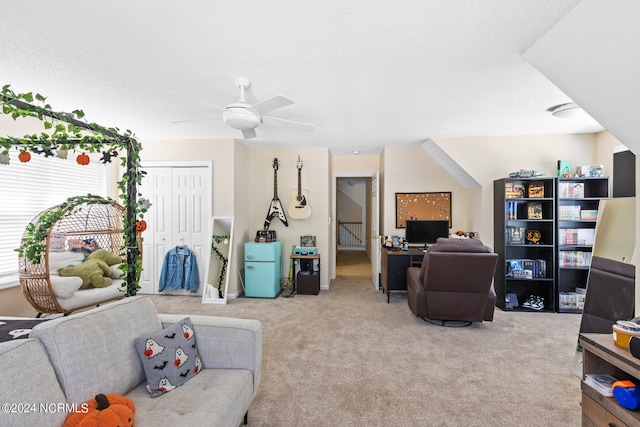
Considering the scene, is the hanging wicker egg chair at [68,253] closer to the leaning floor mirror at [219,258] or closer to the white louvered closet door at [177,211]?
the white louvered closet door at [177,211]

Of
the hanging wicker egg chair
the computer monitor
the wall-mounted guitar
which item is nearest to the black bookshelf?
the computer monitor

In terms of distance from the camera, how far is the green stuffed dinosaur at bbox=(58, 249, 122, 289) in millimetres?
3066

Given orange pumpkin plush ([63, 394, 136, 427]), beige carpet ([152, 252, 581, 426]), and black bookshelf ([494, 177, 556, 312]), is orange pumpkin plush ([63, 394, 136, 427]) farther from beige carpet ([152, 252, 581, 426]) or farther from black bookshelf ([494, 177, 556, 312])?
black bookshelf ([494, 177, 556, 312])

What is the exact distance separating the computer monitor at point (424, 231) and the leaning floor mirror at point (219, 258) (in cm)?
277

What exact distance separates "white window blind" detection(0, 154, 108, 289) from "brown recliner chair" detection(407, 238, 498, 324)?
4284 millimetres

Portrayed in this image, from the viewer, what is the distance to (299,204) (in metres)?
4.96

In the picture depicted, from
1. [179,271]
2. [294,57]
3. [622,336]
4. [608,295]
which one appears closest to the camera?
[622,336]

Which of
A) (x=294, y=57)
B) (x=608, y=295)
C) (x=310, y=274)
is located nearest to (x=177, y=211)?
(x=310, y=274)

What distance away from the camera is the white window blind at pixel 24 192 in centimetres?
300

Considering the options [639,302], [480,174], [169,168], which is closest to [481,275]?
[639,302]

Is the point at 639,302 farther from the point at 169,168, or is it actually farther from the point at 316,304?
the point at 169,168

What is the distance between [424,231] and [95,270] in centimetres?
432

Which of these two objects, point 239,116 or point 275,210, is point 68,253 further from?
point 275,210

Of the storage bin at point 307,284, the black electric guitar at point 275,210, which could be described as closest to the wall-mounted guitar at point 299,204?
the black electric guitar at point 275,210
